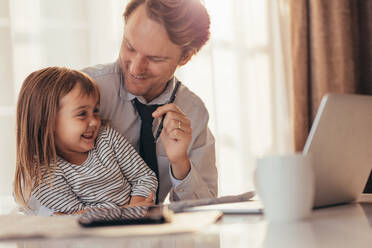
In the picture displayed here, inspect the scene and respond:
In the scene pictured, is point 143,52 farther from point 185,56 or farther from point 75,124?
point 75,124

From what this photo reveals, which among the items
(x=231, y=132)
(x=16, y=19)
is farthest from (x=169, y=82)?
(x=16, y=19)

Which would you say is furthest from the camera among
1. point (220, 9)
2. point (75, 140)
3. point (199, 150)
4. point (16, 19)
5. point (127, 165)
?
point (220, 9)

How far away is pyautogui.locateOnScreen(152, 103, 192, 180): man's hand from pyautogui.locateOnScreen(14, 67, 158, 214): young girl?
10 centimetres

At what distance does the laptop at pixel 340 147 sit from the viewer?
94 centimetres

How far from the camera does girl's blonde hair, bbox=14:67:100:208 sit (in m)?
1.45

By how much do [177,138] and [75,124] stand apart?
1.05 feet

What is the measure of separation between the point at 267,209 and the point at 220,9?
2.10 m

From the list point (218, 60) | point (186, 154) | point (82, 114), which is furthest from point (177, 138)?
point (218, 60)

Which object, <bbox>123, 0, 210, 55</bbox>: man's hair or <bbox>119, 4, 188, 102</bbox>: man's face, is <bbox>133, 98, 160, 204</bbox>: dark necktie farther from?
<bbox>123, 0, 210, 55</bbox>: man's hair

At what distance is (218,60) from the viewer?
2.80 m

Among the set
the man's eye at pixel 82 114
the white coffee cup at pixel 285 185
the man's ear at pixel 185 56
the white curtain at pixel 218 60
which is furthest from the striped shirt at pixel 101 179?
the white curtain at pixel 218 60

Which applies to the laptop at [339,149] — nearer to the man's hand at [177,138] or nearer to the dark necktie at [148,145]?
the man's hand at [177,138]

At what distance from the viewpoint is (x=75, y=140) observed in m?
1.52

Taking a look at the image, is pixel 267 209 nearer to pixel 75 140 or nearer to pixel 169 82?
pixel 75 140
